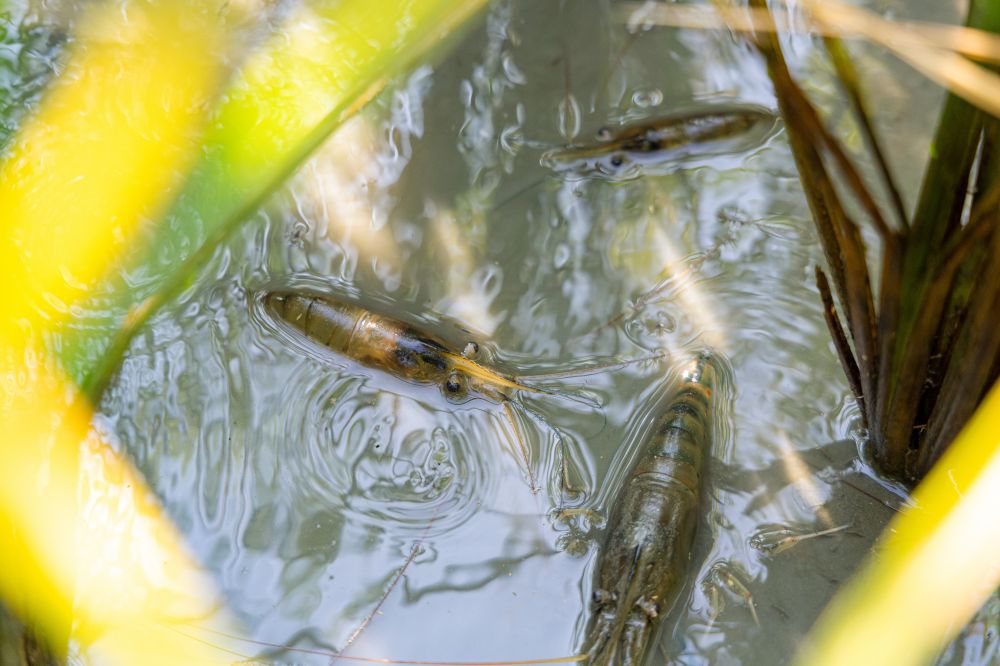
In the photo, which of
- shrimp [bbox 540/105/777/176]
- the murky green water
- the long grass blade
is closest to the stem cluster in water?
the long grass blade

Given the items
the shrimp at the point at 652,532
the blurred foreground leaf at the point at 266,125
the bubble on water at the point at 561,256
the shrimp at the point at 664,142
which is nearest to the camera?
the shrimp at the point at 652,532

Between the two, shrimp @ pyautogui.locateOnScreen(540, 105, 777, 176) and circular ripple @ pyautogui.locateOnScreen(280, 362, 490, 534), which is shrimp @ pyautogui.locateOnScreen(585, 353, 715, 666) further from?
shrimp @ pyautogui.locateOnScreen(540, 105, 777, 176)

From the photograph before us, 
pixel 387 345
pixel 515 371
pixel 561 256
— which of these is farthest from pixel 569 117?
pixel 387 345

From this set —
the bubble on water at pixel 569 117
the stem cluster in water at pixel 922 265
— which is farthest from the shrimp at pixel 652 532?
the bubble on water at pixel 569 117

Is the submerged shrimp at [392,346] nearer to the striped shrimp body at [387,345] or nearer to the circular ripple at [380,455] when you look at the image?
the striped shrimp body at [387,345]

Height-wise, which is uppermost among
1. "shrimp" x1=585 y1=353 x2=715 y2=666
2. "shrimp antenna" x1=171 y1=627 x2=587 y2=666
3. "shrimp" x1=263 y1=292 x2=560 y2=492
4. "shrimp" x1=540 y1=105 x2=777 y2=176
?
"shrimp" x1=540 y1=105 x2=777 y2=176

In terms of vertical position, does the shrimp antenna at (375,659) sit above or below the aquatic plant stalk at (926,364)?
below
